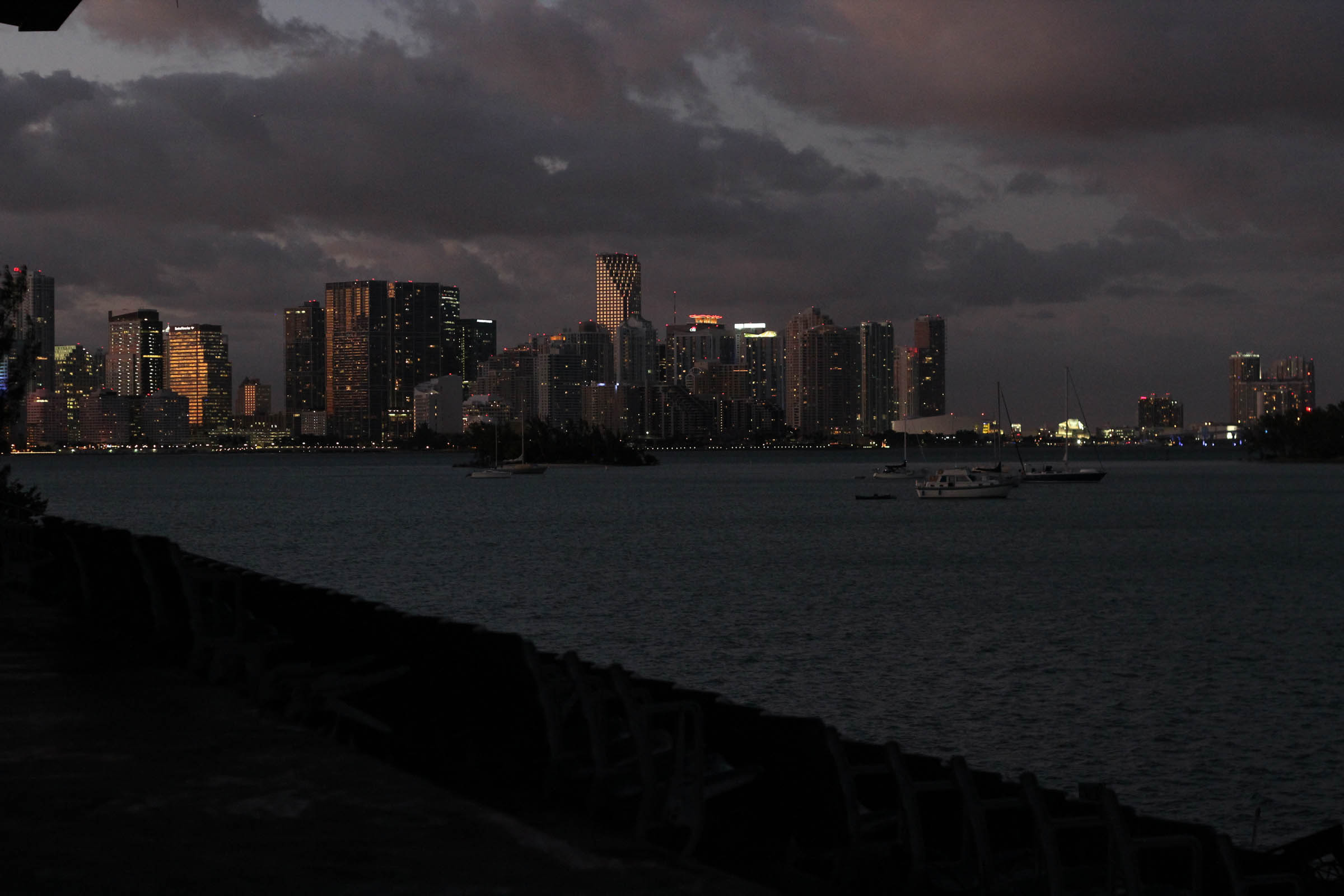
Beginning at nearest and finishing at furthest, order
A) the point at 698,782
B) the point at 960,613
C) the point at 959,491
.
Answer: the point at 698,782 → the point at 960,613 → the point at 959,491

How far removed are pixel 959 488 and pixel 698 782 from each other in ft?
454

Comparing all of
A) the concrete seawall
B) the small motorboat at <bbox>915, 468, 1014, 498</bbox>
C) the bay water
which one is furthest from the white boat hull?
the concrete seawall

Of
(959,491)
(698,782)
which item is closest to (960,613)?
(698,782)

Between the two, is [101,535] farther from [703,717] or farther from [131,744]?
[703,717]

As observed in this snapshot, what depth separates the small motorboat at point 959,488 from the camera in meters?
143

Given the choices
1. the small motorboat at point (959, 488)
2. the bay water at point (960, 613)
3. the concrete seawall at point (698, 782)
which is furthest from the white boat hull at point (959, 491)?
the concrete seawall at point (698, 782)

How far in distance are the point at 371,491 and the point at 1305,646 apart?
143m

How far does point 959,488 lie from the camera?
14425 cm

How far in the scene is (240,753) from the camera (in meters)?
10.8

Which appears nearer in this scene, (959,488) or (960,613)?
(960,613)

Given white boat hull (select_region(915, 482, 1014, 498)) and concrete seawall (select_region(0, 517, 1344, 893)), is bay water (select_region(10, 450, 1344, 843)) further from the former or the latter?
white boat hull (select_region(915, 482, 1014, 498))

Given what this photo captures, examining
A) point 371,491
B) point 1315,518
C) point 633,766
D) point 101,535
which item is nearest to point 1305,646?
point 101,535

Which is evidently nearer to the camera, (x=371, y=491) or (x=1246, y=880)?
(x=1246, y=880)

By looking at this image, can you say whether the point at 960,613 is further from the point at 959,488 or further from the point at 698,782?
the point at 959,488
